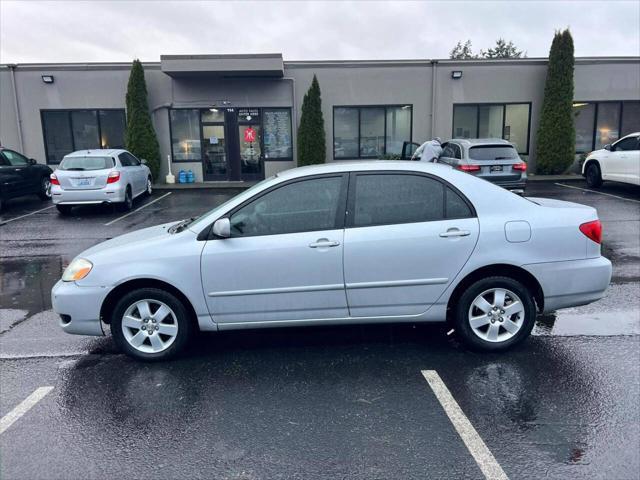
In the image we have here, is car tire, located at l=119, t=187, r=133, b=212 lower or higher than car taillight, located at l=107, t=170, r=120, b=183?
lower

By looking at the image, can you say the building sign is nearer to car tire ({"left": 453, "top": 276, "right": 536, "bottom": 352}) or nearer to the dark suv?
the dark suv

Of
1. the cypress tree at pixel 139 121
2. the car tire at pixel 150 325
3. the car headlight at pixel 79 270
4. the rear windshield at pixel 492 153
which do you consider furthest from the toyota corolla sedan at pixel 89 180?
the car tire at pixel 150 325

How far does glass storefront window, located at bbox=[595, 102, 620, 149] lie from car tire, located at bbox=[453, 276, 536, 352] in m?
19.5

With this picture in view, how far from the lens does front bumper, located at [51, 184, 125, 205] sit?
42.7 feet

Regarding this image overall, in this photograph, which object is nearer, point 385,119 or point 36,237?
point 36,237

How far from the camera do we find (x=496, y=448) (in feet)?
10.7

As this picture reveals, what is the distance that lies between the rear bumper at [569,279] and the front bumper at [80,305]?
374 cm

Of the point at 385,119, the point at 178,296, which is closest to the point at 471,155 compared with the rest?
the point at 385,119

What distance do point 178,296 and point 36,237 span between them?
7815mm

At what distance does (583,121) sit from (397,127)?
759 cm

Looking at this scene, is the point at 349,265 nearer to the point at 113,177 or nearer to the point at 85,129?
the point at 113,177

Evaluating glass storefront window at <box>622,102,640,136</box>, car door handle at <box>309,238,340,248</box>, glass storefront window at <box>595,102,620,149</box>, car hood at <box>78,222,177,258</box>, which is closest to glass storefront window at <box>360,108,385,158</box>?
glass storefront window at <box>595,102,620,149</box>

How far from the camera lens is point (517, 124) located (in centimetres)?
2075

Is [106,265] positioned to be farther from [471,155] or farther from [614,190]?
[614,190]
